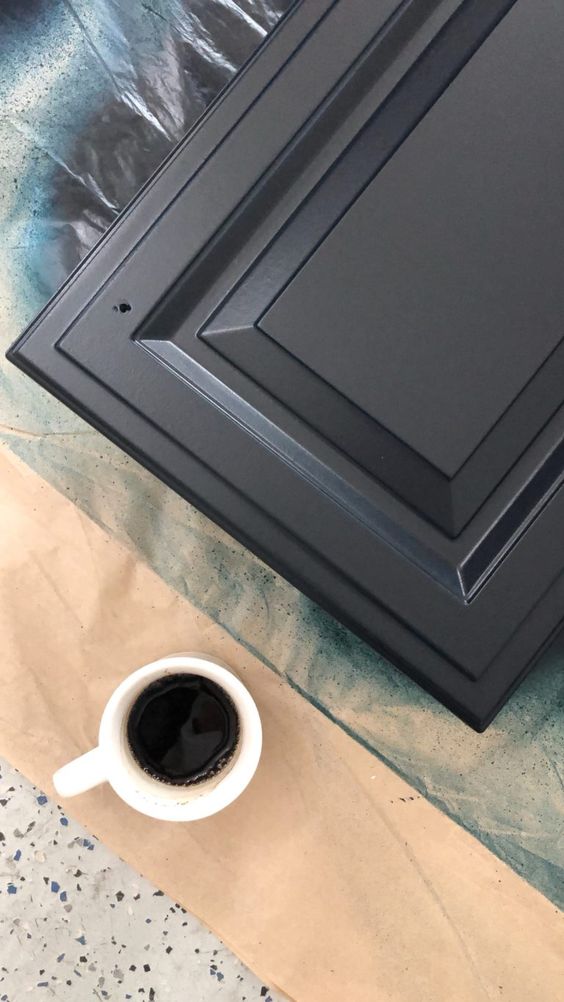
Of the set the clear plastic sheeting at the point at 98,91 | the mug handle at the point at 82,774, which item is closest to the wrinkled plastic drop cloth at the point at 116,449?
the clear plastic sheeting at the point at 98,91

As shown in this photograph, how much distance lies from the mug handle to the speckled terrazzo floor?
92 mm

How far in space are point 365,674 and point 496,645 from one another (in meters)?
0.17

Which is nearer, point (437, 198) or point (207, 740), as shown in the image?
point (437, 198)

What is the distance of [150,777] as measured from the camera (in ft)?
Answer: 1.82

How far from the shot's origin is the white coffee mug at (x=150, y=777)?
0.53 meters

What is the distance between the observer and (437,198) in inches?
18.5

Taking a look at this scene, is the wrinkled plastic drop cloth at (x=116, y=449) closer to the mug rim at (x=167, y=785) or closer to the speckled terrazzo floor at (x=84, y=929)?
the mug rim at (x=167, y=785)

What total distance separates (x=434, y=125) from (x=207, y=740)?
42 centimetres

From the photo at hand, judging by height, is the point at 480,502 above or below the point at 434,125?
below

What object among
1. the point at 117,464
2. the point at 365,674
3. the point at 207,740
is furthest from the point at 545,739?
the point at 117,464

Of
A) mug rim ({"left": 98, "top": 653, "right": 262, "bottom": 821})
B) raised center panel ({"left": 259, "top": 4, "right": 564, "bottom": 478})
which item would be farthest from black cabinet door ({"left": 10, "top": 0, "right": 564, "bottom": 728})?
mug rim ({"left": 98, "top": 653, "right": 262, "bottom": 821})

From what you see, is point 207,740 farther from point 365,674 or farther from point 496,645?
point 496,645

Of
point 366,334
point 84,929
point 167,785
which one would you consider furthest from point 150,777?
point 366,334

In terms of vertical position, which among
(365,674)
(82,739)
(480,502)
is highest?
(480,502)
